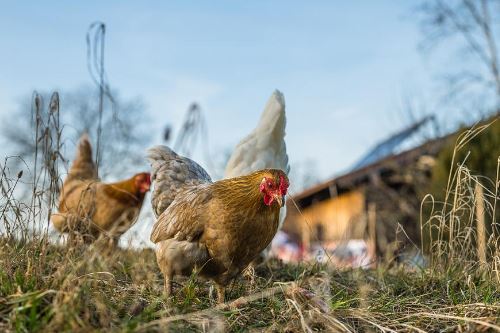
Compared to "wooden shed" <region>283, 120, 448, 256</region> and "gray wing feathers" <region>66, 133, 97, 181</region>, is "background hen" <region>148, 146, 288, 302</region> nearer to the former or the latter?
"gray wing feathers" <region>66, 133, 97, 181</region>

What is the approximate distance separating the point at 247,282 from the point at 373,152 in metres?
19.8

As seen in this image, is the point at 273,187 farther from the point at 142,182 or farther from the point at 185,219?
the point at 142,182

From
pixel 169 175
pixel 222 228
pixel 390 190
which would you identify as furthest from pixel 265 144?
pixel 390 190

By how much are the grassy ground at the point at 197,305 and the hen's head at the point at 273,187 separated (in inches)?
20.2

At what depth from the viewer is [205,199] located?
3383 mm

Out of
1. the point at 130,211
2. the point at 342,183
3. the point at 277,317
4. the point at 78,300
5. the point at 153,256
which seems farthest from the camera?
the point at 342,183

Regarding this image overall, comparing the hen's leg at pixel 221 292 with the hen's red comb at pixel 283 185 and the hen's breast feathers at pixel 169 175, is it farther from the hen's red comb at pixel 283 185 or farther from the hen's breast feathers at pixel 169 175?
the hen's breast feathers at pixel 169 175

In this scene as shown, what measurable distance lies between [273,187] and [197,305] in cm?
78

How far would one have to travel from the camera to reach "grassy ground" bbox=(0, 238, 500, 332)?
2.05 meters

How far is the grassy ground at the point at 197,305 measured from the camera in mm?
2054

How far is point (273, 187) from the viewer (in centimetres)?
311

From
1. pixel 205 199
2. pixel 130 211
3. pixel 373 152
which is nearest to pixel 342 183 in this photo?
pixel 373 152

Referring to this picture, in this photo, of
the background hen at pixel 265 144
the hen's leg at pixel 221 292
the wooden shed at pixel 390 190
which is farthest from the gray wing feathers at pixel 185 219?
the wooden shed at pixel 390 190

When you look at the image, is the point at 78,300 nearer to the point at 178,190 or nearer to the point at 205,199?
the point at 205,199
